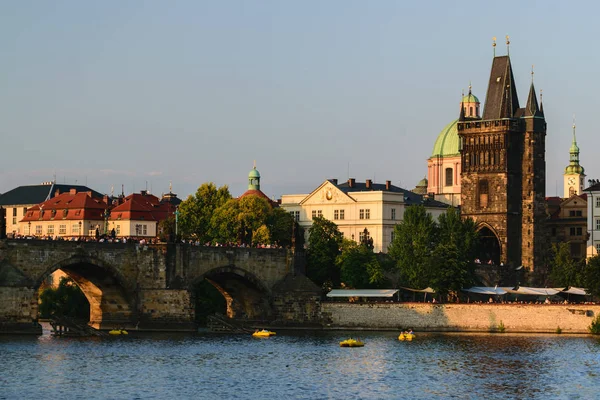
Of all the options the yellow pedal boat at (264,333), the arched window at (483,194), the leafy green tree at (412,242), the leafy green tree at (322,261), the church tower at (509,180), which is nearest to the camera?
the yellow pedal boat at (264,333)

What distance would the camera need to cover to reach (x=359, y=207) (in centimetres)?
18625

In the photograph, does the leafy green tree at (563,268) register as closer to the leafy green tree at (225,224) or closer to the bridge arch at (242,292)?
the bridge arch at (242,292)

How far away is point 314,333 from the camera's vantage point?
13738 cm

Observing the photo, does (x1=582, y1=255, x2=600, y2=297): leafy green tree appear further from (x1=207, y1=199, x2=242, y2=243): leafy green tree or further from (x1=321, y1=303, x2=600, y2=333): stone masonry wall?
(x1=207, y1=199, x2=242, y2=243): leafy green tree

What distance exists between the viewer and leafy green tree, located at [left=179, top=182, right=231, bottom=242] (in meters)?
176

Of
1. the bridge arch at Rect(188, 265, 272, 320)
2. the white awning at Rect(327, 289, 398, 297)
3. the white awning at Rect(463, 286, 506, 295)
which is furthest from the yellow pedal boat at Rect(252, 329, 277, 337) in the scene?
the white awning at Rect(463, 286, 506, 295)

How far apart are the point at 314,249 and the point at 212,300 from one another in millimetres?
11892

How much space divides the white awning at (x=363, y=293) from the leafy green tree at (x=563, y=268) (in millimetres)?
22203

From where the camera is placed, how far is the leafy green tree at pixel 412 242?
505ft

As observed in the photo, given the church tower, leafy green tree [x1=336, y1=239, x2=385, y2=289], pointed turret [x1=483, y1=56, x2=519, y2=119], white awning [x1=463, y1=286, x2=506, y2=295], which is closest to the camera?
white awning [x1=463, y1=286, x2=506, y2=295]

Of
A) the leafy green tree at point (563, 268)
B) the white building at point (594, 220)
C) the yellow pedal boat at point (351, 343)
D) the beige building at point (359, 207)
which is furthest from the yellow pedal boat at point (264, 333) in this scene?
the white building at point (594, 220)

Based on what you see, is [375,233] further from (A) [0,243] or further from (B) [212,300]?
(A) [0,243]

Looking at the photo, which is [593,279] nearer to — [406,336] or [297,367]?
[406,336]

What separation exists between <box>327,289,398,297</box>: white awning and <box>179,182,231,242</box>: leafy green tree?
3055 centimetres
